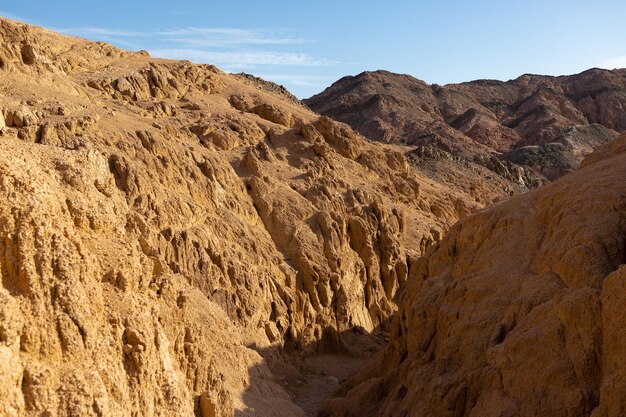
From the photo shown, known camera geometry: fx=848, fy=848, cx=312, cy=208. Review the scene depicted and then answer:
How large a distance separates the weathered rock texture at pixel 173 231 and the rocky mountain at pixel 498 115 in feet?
82.0

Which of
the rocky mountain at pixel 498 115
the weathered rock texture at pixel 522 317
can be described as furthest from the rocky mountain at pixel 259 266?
the rocky mountain at pixel 498 115

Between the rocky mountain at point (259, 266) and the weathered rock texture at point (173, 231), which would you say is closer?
the weathered rock texture at point (173, 231)

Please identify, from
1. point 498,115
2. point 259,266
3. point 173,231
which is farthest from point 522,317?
point 498,115

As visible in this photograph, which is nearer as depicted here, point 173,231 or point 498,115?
point 173,231

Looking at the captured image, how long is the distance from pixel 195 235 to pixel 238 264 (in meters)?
2.06

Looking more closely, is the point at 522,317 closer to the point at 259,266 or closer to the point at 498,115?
the point at 259,266

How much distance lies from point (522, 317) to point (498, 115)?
92.3m

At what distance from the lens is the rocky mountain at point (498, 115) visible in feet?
270

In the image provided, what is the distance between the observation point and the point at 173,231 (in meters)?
30.5

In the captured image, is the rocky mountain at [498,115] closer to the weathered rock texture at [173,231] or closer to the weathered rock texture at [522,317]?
the weathered rock texture at [173,231]

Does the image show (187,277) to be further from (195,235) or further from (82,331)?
(82,331)

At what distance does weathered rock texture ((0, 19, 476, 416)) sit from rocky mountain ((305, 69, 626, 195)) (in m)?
25.0

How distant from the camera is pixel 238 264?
3222cm

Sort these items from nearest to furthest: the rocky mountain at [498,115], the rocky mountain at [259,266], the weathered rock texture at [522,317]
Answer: the rocky mountain at [259,266] → the weathered rock texture at [522,317] → the rocky mountain at [498,115]
